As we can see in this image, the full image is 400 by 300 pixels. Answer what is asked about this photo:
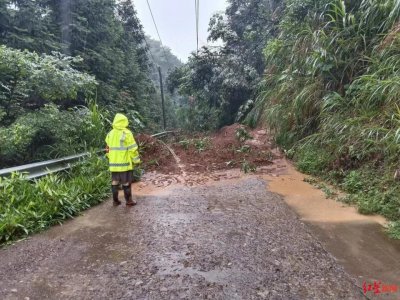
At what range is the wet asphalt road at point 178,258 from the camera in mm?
2713

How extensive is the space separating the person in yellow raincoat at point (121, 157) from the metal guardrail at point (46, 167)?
1.31 m

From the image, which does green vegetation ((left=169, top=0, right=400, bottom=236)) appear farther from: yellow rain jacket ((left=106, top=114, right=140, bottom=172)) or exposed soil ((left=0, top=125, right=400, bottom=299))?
yellow rain jacket ((left=106, top=114, right=140, bottom=172))

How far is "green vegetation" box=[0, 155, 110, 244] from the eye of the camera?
13.4ft

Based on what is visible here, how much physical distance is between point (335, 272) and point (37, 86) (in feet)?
20.7

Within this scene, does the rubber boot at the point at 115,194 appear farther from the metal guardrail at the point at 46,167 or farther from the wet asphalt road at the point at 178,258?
the metal guardrail at the point at 46,167

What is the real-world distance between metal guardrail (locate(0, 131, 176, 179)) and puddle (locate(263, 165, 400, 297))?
391cm

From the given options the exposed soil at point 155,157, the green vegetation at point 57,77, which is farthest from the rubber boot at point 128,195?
the exposed soil at point 155,157

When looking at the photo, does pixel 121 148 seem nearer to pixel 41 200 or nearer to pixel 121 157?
pixel 121 157

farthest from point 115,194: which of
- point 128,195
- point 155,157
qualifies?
point 155,157

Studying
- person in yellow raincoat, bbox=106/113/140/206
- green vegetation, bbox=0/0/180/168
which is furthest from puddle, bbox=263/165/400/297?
green vegetation, bbox=0/0/180/168

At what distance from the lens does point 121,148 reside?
526 centimetres

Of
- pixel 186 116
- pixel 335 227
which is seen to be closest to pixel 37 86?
pixel 335 227

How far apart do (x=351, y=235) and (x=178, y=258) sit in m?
1.94

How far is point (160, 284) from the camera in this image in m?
2.82
